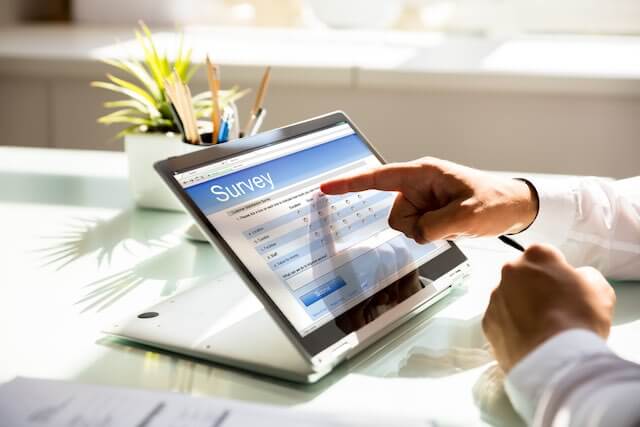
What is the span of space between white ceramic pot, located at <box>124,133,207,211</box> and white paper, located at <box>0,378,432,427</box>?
0.63m

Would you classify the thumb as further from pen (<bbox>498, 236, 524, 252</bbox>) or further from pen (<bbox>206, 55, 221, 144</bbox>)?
pen (<bbox>206, 55, 221, 144</bbox>)

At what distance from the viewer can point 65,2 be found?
10.5 feet

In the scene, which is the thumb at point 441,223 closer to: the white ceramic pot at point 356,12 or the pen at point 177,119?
the pen at point 177,119

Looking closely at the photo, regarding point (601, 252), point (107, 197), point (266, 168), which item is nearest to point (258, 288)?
point (266, 168)

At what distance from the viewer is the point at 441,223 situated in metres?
0.96

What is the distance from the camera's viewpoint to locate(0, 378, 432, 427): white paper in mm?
659

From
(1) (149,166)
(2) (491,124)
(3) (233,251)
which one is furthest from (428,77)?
(3) (233,251)

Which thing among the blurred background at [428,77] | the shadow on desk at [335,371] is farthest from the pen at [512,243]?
the blurred background at [428,77]

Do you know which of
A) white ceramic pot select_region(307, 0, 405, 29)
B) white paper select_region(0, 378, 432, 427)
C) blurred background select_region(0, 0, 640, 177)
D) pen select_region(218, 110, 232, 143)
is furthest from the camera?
white ceramic pot select_region(307, 0, 405, 29)

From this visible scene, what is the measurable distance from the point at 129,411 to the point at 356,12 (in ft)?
7.51

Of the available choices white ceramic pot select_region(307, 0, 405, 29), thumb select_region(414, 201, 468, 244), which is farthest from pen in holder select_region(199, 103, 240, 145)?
white ceramic pot select_region(307, 0, 405, 29)

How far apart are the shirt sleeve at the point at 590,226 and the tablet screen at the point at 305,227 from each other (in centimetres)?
17

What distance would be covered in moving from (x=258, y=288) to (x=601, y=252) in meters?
0.52

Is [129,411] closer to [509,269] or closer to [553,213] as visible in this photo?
[509,269]
